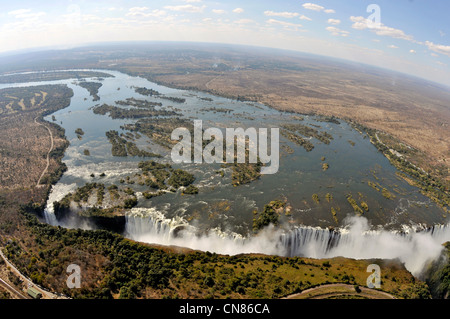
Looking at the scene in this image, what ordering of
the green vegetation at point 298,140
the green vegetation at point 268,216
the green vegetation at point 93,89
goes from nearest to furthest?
the green vegetation at point 268,216 < the green vegetation at point 298,140 < the green vegetation at point 93,89

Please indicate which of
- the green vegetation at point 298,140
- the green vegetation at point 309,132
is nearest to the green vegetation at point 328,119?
the green vegetation at point 309,132

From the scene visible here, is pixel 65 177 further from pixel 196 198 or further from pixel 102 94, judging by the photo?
pixel 102 94

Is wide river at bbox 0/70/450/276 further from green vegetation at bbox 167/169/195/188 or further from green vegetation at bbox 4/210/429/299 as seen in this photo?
green vegetation at bbox 4/210/429/299

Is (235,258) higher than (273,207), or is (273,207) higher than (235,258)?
(273,207)

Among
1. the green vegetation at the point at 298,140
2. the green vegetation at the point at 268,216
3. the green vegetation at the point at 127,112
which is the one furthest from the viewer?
the green vegetation at the point at 127,112

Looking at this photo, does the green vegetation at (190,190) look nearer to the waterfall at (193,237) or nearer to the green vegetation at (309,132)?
the waterfall at (193,237)

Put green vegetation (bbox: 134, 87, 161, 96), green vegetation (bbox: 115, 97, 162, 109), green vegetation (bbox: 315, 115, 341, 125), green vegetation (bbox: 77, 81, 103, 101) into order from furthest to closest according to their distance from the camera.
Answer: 1. green vegetation (bbox: 134, 87, 161, 96)
2. green vegetation (bbox: 77, 81, 103, 101)
3. green vegetation (bbox: 115, 97, 162, 109)
4. green vegetation (bbox: 315, 115, 341, 125)

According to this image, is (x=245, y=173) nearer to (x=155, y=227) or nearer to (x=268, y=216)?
(x=268, y=216)

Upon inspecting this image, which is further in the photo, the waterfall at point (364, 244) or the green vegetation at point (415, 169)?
the green vegetation at point (415, 169)

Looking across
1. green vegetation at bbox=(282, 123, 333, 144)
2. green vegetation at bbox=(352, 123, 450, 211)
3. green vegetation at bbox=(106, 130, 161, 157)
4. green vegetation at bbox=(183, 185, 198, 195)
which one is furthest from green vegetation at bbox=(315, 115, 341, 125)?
green vegetation at bbox=(183, 185, 198, 195)
